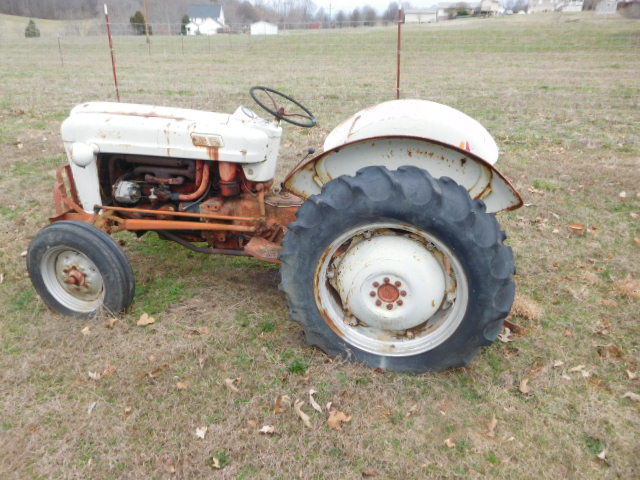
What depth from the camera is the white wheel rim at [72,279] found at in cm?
333

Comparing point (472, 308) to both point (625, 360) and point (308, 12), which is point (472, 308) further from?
point (308, 12)

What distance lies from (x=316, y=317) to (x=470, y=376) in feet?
3.09

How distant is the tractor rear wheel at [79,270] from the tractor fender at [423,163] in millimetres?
1280

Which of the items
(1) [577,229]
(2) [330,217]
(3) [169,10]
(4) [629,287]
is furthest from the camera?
(3) [169,10]

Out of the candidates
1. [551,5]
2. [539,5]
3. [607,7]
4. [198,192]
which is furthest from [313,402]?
[539,5]

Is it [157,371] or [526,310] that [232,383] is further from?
[526,310]

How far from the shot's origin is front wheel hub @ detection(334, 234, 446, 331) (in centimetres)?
279

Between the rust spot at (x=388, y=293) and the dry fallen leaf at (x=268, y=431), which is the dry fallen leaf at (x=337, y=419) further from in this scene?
the rust spot at (x=388, y=293)

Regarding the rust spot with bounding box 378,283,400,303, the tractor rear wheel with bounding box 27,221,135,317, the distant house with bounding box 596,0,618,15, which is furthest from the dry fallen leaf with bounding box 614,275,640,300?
the distant house with bounding box 596,0,618,15

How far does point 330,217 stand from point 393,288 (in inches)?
21.0

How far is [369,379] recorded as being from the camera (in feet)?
9.50

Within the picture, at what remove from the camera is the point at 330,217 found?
269 cm

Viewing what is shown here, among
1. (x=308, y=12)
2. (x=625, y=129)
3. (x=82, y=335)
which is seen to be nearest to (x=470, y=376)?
(x=82, y=335)

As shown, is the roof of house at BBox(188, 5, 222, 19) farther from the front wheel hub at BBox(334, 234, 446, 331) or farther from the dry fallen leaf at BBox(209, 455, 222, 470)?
the dry fallen leaf at BBox(209, 455, 222, 470)
